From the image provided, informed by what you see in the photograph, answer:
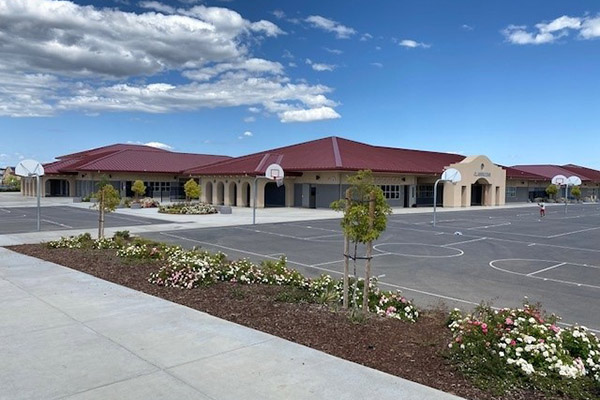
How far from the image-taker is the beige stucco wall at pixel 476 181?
52778 mm

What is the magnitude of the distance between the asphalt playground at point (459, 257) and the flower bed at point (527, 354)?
314 centimetres

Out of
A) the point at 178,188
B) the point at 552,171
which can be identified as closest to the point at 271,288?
the point at 178,188

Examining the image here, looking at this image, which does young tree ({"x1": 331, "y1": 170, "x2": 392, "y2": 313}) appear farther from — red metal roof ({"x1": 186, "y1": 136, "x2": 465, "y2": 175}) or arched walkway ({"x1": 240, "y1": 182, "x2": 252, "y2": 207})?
arched walkway ({"x1": 240, "y1": 182, "x2": 252, "y2": 207})

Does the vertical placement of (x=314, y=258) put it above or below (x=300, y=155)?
below

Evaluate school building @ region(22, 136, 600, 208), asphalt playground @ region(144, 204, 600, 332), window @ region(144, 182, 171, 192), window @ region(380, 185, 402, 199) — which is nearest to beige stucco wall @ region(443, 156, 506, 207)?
school building @ region(22, 136, 600, 208)

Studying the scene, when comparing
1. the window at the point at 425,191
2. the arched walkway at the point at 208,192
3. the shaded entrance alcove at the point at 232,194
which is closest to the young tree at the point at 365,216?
the shaded entrance alcove at the point at 232,194

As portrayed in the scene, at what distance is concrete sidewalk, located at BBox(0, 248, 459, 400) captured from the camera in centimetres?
491

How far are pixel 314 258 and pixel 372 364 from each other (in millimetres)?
10398

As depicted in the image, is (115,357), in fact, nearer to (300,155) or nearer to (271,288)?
(271,288)

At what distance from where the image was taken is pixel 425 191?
54.0 metres

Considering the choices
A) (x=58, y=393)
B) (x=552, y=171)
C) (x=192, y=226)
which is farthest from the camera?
(x=552, y=171)

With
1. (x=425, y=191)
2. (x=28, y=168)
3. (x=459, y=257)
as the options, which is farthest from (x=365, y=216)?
(x=425, y=191)

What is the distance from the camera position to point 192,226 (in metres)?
26.6

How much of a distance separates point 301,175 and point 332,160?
13.4 ft
